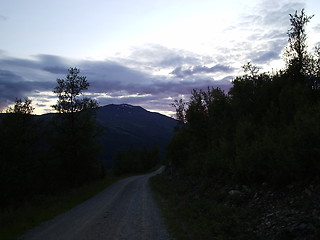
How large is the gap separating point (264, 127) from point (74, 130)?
73.9 feet

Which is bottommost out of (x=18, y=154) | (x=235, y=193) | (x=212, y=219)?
(x=212, y=219)

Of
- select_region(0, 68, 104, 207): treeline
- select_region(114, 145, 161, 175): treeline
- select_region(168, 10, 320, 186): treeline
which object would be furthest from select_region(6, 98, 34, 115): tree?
select_region(114, 145, 161, 175): treeline

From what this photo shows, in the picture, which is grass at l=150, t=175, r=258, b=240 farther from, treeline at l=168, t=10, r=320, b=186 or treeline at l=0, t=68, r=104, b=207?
treeline at l=0, t=68, r=104, b=207

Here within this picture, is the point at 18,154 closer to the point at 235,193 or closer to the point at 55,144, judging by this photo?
the point at 55,144

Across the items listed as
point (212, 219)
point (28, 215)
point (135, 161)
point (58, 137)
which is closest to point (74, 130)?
point (58, 137)

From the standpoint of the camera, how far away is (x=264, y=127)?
692 inches

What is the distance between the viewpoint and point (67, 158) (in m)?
31.8

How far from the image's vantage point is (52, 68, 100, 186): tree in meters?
30.9

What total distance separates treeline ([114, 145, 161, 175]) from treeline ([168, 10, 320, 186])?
223 ft

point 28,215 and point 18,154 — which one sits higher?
point 18,154

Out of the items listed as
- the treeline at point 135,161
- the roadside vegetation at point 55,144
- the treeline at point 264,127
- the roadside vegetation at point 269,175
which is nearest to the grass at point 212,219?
the roadside vegetation at point 269,175

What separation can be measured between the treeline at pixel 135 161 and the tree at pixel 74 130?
69016mm

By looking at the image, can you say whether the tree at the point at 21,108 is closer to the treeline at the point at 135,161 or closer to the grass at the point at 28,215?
the grass at the point at 28,215

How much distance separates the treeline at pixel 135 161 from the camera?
348ft
